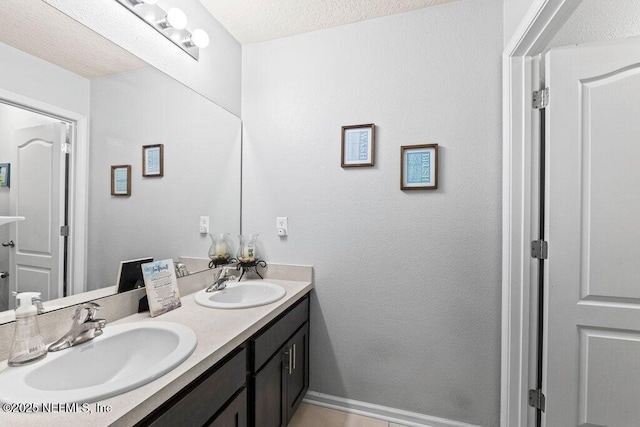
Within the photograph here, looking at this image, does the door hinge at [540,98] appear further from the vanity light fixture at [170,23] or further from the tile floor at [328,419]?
the tile floor at [328,419]

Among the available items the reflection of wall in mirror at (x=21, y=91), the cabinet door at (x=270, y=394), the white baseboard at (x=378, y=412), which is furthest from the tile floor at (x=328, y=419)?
the reflection of wall in mirror at (x=21, y=91)

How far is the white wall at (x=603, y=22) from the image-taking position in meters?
1.36

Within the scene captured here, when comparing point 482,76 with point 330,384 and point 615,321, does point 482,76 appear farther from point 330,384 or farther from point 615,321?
point 330,384

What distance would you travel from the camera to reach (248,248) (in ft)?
6.23

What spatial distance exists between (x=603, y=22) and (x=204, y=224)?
7.66ft

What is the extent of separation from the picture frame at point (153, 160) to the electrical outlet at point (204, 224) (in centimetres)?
38

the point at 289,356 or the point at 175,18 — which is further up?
the point at 175,18

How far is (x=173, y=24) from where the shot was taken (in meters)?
1.33

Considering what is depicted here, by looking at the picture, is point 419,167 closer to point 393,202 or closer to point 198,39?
point 393,202

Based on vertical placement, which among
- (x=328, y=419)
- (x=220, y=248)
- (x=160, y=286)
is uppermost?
(x=220, y=248)

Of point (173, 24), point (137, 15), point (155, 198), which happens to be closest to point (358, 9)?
point (173, 24)

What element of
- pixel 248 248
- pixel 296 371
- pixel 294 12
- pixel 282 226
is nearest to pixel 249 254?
pixel 248 248

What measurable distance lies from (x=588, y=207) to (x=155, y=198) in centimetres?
203

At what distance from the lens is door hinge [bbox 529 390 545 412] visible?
4.58 ft
